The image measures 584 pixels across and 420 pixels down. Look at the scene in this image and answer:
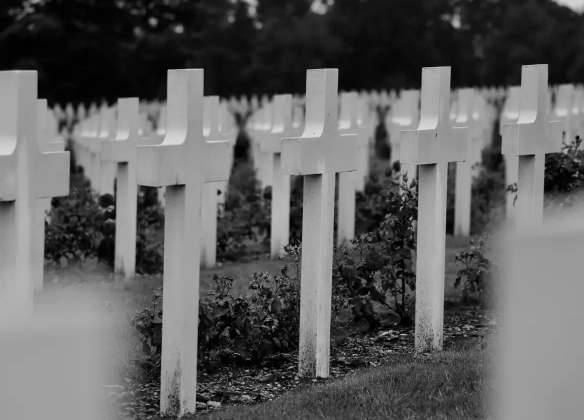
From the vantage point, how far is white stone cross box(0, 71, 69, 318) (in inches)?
149

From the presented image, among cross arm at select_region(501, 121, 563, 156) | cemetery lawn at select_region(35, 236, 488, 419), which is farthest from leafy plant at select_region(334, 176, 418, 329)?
cross arm at select_region(501, 121, 563, 156)

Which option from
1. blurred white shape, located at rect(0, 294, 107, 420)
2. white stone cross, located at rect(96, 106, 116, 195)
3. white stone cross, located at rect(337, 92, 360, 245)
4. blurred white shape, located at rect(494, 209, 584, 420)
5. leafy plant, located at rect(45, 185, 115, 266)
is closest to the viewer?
blurred white shape, located at rect(0, 294, 107, 420)

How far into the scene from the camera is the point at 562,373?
1925 mm

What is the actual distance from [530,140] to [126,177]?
350cm

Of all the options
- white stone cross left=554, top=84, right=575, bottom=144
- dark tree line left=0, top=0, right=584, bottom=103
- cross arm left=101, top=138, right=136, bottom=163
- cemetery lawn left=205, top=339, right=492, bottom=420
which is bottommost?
cemetery lawn left=205, top=339, right=492, bottom=420

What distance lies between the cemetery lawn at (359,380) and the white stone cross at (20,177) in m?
0.19

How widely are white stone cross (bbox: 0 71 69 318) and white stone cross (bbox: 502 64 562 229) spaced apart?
106 inches

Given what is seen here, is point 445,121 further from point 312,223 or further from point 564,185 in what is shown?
point 564,185

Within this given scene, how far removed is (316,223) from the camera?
5004 millimetres

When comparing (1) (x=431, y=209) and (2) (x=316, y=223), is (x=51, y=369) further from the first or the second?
(1) (x=431, y=209)

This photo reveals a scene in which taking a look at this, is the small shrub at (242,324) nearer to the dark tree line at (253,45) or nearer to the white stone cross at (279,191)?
the white stone cross at (279,191)

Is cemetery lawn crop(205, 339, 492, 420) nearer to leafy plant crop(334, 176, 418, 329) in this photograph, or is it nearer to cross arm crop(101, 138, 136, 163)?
leafy plant crop(334, 176, 418, 329)

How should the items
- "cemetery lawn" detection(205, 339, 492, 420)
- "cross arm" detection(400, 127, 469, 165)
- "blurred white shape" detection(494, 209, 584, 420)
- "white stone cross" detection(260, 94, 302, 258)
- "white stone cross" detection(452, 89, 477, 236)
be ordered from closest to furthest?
"blurred white shape" detection(494, 209, 584, 420), "cemetery lawn" detection(205, 339, 492, 420), "cross arm" detection(400, 127, 469, 165), "white stone cross" detection(260, 94, 302, 258), "white stone cross" detection(452, 89, 477, 236)

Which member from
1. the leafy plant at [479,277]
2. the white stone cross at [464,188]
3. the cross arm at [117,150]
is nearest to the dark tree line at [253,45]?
the white stone cross at [464,188]
